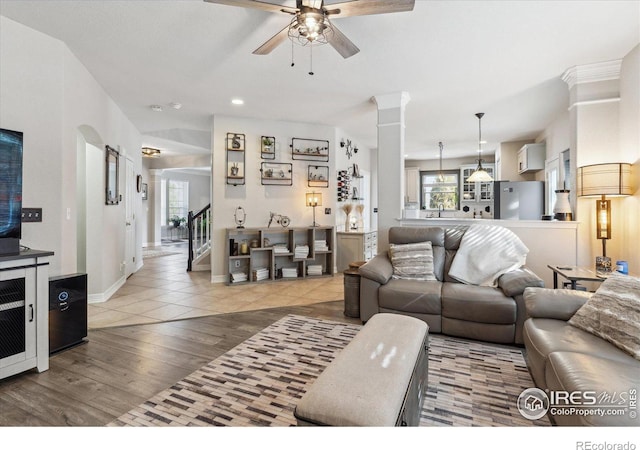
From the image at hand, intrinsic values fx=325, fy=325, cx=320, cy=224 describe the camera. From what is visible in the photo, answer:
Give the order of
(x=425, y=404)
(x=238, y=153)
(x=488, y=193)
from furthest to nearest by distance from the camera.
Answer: (x=488, y=193) < (x=238, y=153) < (x=425, y=404)

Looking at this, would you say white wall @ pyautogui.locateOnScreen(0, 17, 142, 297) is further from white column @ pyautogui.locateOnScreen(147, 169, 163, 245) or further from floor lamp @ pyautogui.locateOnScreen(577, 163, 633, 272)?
white column @ pyautogui.locateOnScreen(147, 169, 163, 245)

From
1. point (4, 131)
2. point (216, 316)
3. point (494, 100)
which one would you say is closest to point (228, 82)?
point (4, 131)

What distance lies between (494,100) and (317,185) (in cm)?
301

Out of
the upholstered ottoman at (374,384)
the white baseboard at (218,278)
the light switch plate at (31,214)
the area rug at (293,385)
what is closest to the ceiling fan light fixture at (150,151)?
the white baseboard at (218,278)

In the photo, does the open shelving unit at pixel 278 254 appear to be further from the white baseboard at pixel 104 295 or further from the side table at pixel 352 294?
the side table at pixel 352 294

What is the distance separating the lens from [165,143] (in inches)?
294

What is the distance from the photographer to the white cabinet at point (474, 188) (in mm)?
8516

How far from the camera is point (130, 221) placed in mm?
5719

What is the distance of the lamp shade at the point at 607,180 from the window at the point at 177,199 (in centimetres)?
1152

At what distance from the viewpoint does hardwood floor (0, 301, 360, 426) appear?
186 centimetres

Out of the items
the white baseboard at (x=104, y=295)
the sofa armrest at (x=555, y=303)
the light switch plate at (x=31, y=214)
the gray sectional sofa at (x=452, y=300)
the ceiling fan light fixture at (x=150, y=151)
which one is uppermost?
the ceiling fan light fixture at (x=150, y=151)

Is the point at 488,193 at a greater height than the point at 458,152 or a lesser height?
lesser
